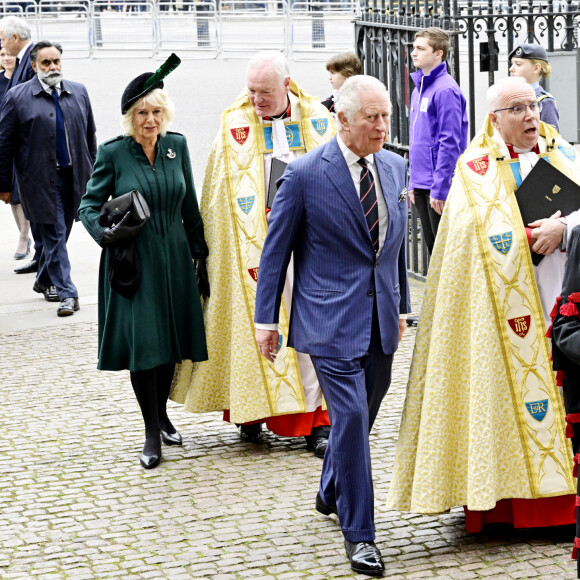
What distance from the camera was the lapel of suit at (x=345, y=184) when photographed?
4613 millimetres

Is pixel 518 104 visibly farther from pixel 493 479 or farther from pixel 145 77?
pixel 145 77

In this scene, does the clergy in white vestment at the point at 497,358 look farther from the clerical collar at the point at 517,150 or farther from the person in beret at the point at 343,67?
the person in beret at the point at 343,67

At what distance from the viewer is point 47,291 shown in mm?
9531

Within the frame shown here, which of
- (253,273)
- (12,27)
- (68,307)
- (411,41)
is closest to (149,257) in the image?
(253,273)

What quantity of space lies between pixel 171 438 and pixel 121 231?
3.97 feet

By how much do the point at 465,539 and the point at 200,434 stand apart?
6.41 ft

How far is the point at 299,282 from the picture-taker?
15.6 feet

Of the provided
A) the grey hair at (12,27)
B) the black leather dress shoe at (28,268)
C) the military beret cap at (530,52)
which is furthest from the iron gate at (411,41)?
the black leather dress shoe at (28,268)

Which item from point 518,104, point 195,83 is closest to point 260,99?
point 518,104

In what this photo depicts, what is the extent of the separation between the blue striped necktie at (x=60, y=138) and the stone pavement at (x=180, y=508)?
1971 mm

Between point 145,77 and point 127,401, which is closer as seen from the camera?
point 145,77

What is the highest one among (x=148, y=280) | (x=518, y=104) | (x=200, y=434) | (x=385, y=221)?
(x=518, y=104)

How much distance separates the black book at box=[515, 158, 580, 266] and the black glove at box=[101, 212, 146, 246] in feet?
6.01

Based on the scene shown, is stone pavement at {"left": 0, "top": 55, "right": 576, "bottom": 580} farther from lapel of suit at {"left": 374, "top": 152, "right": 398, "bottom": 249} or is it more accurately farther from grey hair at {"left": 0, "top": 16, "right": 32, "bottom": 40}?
grey hair at {"left": 0, "top": 16, "right": 32, "bottom": 40}
